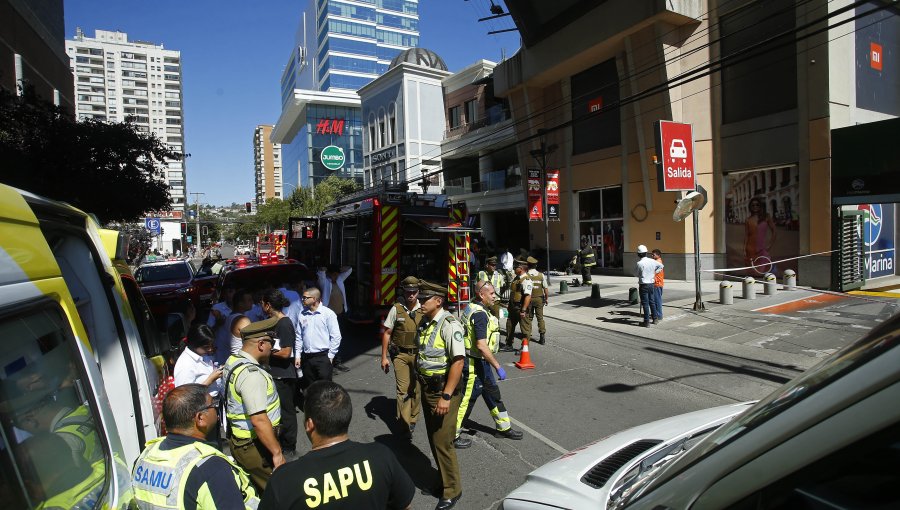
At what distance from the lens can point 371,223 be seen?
10633 mm

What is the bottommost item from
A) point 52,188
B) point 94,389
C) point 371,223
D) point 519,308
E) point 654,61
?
point 519,308

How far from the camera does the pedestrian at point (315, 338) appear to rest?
5.75 m

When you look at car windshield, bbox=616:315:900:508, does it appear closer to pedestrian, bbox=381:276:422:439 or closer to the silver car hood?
the silver car hood

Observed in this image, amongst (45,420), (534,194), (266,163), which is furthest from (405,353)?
(266,163)

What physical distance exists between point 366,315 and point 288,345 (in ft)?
18.2

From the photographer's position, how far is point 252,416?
3311 mm

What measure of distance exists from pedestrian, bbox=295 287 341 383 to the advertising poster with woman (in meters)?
15.0

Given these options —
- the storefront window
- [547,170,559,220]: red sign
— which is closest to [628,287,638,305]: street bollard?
[547,170,559,220]: red sign

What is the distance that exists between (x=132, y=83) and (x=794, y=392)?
145m

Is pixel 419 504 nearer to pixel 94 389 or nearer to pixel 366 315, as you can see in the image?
pixel 94 389

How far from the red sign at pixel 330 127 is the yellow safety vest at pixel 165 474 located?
67.0 metres

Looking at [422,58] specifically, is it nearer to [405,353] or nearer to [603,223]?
[603,223]

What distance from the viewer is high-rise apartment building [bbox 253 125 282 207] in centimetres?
15388

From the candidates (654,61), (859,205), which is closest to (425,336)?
(859,205)
